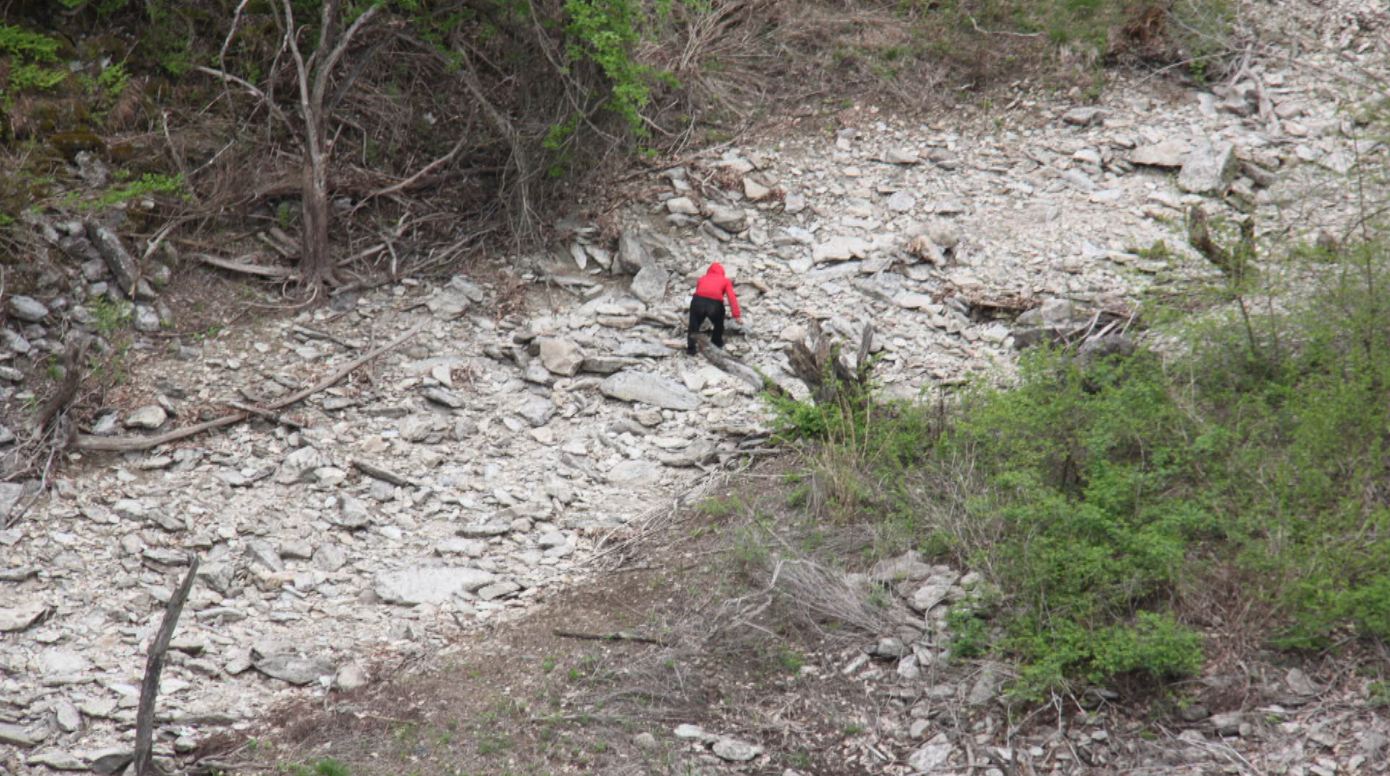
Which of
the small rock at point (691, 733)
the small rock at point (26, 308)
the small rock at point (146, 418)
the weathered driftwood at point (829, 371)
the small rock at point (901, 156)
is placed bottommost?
the small rock at point (691, 733)

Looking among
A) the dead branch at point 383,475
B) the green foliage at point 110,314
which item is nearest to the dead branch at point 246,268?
the green foliage at point 110,314

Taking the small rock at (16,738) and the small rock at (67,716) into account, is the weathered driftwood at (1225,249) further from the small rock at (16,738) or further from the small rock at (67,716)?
the small rock at (16,738)

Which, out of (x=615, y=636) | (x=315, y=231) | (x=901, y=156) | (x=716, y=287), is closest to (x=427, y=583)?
(x=615, y=636)

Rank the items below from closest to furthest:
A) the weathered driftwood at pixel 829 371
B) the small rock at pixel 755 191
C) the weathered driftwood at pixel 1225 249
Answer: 1. the weathered driftwood at pixel 1225 249
2. the weathered driftwood at pixel 829 371
3. the small rock at pixel 755 191

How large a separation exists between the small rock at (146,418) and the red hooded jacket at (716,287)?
12.5 feet

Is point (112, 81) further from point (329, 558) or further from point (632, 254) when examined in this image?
point (329, 558)

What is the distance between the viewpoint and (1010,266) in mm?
9453

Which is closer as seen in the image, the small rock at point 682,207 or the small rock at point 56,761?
the small rock at point 56,761

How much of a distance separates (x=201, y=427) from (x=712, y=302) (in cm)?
362

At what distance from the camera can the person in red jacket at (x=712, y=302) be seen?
884 cm

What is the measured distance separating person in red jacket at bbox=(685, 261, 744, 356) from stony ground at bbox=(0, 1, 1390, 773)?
8.6 inches

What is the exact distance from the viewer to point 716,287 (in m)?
8.87

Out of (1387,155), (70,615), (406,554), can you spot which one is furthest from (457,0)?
(1387,155)

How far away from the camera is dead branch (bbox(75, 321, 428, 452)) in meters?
7.72
